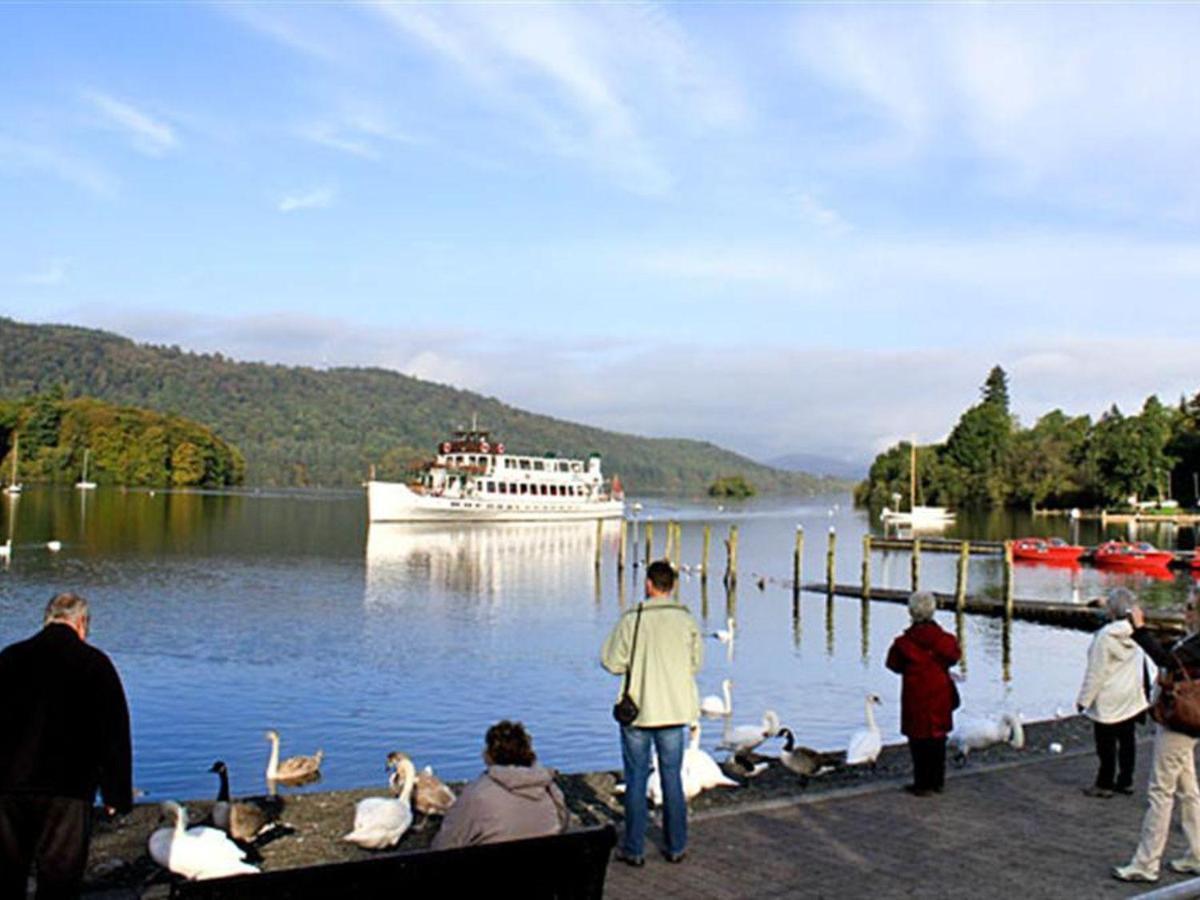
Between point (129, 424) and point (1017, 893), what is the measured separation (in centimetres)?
15548

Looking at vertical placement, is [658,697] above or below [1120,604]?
below

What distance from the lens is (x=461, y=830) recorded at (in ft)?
18.8

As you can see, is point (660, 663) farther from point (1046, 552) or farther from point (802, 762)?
point (1046, 552)

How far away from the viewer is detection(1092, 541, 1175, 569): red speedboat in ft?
187

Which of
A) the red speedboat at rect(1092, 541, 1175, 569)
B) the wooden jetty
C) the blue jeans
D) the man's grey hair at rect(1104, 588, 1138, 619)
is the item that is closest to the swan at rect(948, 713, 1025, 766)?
the man's grey hair at rect(1104, 588, 1138, 619)

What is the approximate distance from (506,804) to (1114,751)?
6674 millimetres

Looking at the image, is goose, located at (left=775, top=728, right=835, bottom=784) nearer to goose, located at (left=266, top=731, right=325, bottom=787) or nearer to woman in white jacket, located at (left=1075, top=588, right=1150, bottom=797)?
woman in white jacket, located at (left=1075, top=588, right=1150, bottom=797)

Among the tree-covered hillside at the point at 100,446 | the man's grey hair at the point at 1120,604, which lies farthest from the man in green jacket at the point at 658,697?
the tree-covered hillside at the point at 100,446

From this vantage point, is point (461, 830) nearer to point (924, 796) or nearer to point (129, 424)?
point (924, 796)

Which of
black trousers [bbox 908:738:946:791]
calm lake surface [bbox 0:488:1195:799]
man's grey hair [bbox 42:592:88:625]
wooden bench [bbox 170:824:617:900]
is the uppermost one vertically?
man's grey hair [bbox 42:592:88:625]

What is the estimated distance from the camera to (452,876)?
4.63 metres

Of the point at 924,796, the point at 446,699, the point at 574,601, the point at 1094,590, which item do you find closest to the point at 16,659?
the point at 924,796

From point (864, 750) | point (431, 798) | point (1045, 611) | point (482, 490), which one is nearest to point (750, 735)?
point (864, 750)

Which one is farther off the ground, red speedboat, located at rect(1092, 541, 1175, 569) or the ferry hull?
the ferry hull
